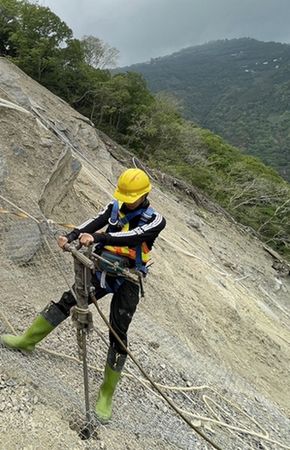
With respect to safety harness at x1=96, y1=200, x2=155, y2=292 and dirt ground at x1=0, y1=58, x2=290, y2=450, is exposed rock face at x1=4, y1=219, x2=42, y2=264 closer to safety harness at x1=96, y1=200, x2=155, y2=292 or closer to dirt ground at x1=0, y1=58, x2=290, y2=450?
dirt ground at x1=0, y1=58, x2=290, y2=450

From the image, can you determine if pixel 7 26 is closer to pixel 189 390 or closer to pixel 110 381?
pixel 189 390

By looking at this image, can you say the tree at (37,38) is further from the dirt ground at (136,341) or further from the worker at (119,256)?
the worker at (119,256)

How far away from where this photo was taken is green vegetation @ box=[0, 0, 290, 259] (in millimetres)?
21719

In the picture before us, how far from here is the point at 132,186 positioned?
3592 millimetres

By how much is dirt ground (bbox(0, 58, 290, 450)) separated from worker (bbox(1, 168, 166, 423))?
31 centimetres

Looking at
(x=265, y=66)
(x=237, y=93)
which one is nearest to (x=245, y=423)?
(x=237, y=93)

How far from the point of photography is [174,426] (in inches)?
165

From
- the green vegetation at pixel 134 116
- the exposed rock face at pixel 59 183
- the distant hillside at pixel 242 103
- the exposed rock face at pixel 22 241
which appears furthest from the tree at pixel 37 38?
the distant hillside at pixel 242 103

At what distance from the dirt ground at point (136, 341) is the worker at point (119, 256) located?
31cm

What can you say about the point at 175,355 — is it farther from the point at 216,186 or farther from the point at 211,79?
the point at 211,79

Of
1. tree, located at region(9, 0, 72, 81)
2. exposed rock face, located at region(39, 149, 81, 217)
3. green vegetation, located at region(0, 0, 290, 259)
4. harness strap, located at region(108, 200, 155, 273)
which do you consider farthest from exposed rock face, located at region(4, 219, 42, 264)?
tree, located at region(9, 0, 72, 81)

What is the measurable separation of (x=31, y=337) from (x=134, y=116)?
74.7 feet

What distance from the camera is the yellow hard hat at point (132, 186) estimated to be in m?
3.59

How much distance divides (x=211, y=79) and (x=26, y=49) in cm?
16107
